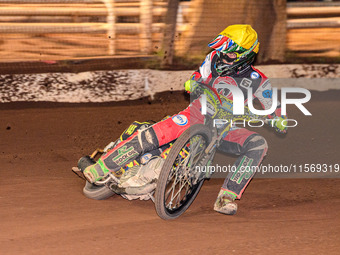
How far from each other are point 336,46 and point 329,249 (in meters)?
9.60

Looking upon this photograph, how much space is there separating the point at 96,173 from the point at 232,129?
1331mm

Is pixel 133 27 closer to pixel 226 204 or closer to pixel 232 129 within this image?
pixel 232 129

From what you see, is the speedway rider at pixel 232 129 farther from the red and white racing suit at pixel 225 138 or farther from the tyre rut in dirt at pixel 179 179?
the tyre rut in dirt at pixel 179 179

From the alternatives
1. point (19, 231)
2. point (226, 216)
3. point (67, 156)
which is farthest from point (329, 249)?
point (67, 156)

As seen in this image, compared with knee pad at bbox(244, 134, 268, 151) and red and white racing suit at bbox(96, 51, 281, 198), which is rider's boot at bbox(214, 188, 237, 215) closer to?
red and white racing suit at bbox(96, 51, 281, 198)

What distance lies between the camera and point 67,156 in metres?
6.82

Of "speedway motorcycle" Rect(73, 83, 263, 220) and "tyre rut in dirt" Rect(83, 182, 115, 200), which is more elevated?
"speedway motorcycle" Rect(73, 83, 263, 220)

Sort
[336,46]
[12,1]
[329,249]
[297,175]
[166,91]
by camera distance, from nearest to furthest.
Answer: [329,249] < [297,175] < [166,91] < [12,1] < [336,46]

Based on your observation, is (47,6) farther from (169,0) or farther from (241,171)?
(241,171)

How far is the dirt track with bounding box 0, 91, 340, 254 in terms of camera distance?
168 inches

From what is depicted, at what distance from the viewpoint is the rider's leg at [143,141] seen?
4.84 meters

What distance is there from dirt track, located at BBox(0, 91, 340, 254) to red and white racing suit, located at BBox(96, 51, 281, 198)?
0.41 meters

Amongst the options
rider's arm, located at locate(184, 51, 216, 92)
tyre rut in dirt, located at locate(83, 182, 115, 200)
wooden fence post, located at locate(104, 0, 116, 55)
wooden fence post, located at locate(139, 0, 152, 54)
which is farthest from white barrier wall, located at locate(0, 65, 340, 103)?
rider's arm, located at locate(184, 51, 216, 92)

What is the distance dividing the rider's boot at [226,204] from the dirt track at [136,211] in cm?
7
